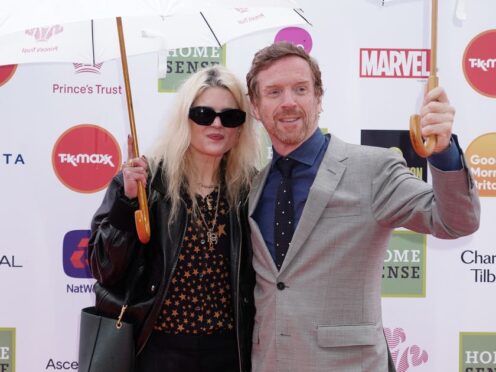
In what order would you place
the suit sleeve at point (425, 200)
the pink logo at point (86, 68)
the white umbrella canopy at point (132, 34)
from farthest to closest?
the pink logo at point (86, 68) → the white umbrella canopy at point (132, 34) → the suit sleeve at point (425, 200)

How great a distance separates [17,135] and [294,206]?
192 centimetres

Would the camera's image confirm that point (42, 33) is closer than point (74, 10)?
No

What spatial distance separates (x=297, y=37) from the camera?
11.4ft

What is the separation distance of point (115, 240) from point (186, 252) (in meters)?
0.25

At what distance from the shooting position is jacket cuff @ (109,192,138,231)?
2.22 meters

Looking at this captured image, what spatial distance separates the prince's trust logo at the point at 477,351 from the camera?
346 centimetres

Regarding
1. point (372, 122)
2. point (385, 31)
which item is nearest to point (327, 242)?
point (372, 122)

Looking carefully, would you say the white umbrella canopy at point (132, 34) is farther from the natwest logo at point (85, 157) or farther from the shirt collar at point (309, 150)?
the shirt collar at point (309, 150)

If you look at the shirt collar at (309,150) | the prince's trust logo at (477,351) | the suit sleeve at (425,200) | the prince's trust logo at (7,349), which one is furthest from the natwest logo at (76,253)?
the prince's trust logo at (477,351)

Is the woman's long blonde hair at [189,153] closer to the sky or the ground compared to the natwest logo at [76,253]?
closer to the sky

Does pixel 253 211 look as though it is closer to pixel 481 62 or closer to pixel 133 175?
pixel 133 175

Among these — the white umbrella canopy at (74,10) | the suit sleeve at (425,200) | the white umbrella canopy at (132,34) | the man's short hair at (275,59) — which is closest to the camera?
the suit sleeve at (425,200)

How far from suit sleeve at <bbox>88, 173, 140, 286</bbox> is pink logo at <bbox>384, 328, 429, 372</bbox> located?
1761 millimetres

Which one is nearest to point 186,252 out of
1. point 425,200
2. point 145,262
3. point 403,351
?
point 145,262
